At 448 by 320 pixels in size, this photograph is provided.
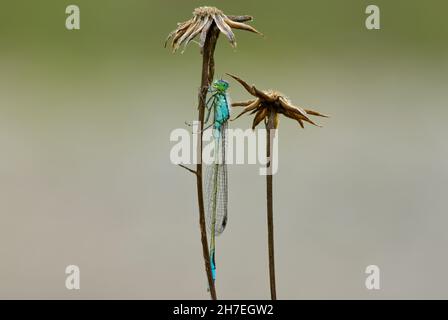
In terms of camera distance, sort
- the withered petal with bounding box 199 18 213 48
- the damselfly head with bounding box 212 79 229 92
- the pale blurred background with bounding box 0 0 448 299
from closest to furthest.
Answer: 1. the withered petal with bounding box 199 18 213 48
2. the damselfly head with bounding box 212 79 229 92
3. the pale blurred background with bounding box 0 0 448 299

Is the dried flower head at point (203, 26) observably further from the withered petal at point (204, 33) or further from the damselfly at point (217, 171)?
the damselfly at point (217, 171)

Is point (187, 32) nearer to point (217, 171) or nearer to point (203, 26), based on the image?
point (203, 26)

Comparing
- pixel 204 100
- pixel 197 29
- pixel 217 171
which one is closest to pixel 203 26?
pixel 197 29

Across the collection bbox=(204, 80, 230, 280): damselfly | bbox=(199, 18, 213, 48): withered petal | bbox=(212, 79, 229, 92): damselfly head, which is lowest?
bbox=(204, 80, 230, 280): damselfly

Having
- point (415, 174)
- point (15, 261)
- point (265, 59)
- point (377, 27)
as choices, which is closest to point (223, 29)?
point (265, 59)

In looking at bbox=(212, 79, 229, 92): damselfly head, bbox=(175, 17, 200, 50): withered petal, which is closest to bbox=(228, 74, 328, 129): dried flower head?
bbox=(212, 79, 229, 92): damselfly head

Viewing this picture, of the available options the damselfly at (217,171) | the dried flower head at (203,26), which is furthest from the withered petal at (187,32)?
the damselfly at (217,171)

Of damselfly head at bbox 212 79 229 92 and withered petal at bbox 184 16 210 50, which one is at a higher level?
withered petal at bbox 184 16 210 50

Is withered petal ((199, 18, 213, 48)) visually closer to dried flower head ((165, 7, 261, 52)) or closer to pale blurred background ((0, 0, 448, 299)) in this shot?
dried flower head ((165, 7, 261, 52))
